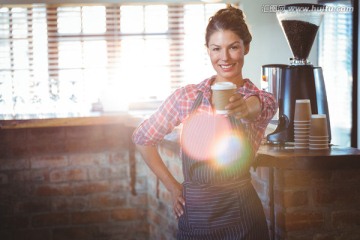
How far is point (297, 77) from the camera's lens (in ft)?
8.40

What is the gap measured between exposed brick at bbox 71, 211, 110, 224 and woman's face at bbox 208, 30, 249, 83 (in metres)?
2.74

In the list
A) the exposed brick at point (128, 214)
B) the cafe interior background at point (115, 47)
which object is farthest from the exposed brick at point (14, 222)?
the cafe interior background at point (115, 47)

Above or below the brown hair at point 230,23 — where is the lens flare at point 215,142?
below

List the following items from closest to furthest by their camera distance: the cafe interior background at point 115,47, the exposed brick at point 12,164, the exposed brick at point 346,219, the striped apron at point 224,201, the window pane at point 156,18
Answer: the striped apron at point 224,201 → the exposed brick at point 346,219 → the exposed brick at point 12,164 → the cafe interior background at point 115,47 → the window pane at point 156,18

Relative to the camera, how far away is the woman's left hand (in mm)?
1717

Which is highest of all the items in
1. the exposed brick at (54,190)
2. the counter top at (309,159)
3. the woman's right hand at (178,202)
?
the counter top at (309,159)

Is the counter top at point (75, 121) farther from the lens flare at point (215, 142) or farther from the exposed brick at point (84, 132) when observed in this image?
the lens flare at point (215, 142)

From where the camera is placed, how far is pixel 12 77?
6.32 meters

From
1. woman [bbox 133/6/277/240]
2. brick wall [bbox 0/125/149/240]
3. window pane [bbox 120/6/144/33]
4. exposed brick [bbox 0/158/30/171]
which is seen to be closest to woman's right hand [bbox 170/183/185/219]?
woman [bbox 133/6/277/240]

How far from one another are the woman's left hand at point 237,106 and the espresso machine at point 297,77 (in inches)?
29.3

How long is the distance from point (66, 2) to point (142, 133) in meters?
4.26

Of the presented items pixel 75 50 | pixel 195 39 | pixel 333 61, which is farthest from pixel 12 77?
pixel 333 61

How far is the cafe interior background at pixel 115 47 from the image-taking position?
6.16m

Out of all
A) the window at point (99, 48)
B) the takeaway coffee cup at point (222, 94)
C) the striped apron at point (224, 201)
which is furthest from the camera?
the window at point (99, 48)
